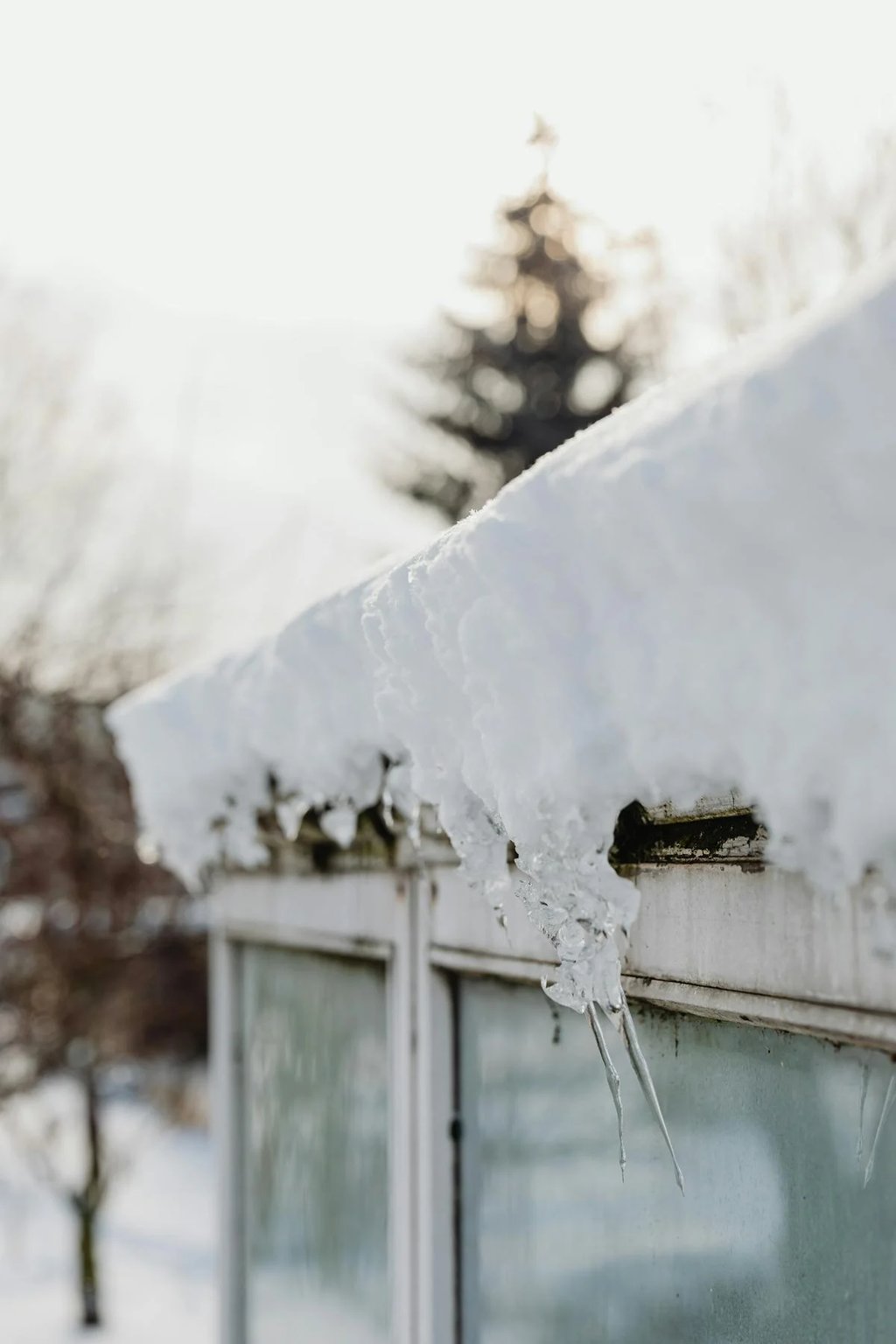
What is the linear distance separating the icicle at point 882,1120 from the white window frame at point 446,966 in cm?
6

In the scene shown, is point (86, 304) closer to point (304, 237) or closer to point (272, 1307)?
point (304, 237)

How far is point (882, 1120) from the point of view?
1.00 metres

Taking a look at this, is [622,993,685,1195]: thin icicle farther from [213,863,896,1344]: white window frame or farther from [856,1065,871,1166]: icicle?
[856,1065,871,1166]: icicle

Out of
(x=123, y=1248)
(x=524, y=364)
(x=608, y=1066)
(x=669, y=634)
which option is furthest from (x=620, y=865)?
(x=524, y=364)

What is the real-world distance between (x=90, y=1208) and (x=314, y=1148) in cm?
647

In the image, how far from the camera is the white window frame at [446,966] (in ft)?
3.07

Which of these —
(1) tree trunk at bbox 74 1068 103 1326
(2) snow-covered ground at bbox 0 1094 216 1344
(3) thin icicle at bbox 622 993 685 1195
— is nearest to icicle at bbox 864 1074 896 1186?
(3) thin icicle at bbox 622 993 685 1195

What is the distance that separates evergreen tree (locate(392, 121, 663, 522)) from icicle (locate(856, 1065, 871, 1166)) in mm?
10866

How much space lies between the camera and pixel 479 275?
12.2 m

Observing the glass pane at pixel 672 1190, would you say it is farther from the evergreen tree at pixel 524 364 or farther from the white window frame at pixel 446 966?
the evergreen tree at pixel 524 364

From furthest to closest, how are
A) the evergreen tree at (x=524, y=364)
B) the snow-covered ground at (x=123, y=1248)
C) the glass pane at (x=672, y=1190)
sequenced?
the evergreen tree at (x=524, y=364)
the snow-covered ground at (x=123, y=1248)
the glass pane at (x=672, y=1190)

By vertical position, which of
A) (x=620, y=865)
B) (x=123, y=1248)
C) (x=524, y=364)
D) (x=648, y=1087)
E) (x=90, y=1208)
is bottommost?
(x=123, y=1248)

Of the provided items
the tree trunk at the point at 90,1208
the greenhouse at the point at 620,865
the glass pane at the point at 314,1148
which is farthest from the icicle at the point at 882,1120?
the tree trunk at the point at 90,1208

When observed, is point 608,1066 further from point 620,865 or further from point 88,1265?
point 88,1265
